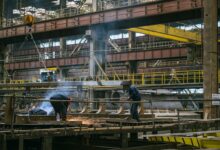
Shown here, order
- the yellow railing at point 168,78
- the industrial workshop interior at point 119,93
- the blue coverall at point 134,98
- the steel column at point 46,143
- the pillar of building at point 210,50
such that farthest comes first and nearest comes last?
the yellow railing at point 168,78
the pillar of building at point 210,50
the blue coverall at point 134,98
the industrial workshop interior at point 119,93
the steel column at point 46,143

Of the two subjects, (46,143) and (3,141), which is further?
(46,143)

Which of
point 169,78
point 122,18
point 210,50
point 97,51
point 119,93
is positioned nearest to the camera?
point 210,50

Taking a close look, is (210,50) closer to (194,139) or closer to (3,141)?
(194,139)

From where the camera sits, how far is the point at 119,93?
113ft

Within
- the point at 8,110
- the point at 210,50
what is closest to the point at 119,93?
the point at 210,50

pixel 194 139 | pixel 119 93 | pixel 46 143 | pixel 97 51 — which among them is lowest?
pixel 194 139

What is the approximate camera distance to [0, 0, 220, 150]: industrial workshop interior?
1017 cm

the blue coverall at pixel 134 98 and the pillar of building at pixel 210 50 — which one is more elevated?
the pillar of building at pixel 210 50

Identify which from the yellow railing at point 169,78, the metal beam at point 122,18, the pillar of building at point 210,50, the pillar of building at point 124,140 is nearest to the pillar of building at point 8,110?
the pillar of building at point 124,140

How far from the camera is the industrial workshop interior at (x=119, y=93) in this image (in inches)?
400

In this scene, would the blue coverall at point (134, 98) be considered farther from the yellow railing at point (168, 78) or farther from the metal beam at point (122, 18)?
the yellow railing at point (168, 78)

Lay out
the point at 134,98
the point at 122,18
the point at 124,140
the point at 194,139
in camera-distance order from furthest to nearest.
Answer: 1. the point at 122,18
2. the point at 134,98
3. the point at 194,139
4. the point at 124,140

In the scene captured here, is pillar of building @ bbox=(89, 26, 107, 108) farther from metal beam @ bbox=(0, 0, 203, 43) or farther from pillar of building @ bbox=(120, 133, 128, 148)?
pillar of building @ bbox=(120, 133, 128, 148)

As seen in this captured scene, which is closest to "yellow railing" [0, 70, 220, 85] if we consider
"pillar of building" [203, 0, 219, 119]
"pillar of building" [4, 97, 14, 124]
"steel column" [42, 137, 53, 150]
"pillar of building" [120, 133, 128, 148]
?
"pillar of building" [203, 0, 219, 119]
